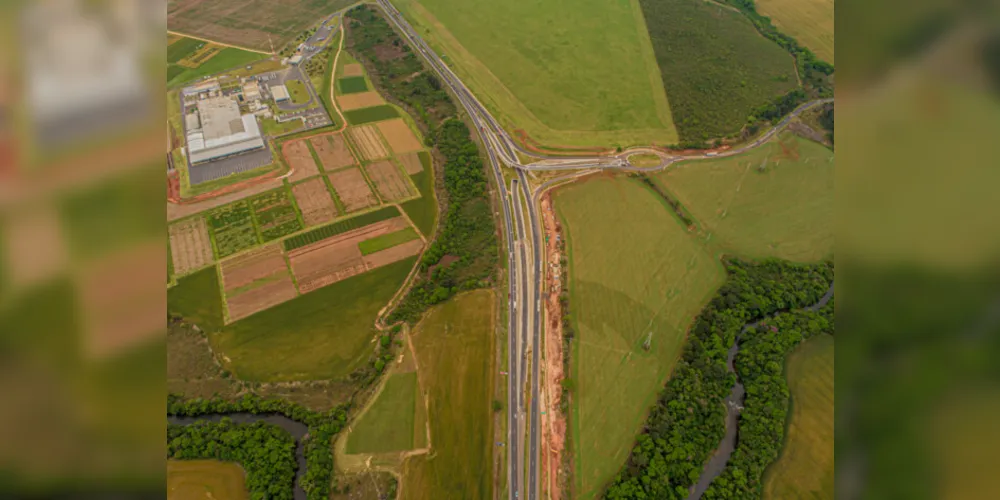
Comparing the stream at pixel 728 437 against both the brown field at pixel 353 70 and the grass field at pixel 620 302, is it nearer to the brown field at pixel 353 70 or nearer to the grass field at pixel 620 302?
the grass field at pixel 620 302

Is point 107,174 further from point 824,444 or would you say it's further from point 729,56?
point 729,56

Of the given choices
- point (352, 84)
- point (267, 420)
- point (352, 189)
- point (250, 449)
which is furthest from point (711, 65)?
point (250, 449)

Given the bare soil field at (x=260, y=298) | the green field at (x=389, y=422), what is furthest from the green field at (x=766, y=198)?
the bare soil field at (x=260, y=298)

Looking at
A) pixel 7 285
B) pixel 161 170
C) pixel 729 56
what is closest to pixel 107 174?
pixel 161 170

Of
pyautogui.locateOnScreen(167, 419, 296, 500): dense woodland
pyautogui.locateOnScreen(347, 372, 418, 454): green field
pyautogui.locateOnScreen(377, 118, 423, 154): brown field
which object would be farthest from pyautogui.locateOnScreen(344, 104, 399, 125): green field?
pyautogui.locateOnScreen(167, 419, 296, 500): dense woodland

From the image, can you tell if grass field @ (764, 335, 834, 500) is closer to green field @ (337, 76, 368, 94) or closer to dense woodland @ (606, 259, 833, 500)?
dense woodland @ (606, 259, 833, 500)

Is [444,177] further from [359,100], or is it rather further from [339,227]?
[359,100]
